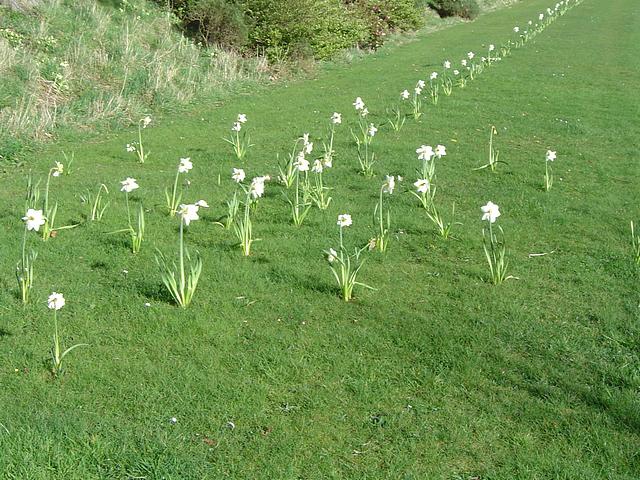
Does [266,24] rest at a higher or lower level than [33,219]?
higher


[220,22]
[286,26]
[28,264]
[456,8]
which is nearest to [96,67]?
[220,22]

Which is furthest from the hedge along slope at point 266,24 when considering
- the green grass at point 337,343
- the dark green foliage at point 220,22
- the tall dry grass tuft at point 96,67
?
the green grass at point 337,343

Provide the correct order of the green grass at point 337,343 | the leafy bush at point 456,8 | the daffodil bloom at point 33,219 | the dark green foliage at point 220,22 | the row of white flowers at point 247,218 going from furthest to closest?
the leafy bush at point 456,8, the dark green foliage at point 220,22, the row of white flowers at point 247,218, the daffodil bloom at point 33,219, the green grass at point 337,343

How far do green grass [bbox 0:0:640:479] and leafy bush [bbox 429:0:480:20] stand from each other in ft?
72.3

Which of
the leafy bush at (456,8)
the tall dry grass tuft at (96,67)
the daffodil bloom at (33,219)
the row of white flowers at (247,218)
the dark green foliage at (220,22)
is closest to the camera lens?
the daffodil bloom at (33,219)

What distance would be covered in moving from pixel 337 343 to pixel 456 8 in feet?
86.9

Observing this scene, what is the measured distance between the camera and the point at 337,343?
12.7ft

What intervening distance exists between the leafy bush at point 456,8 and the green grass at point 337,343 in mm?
22036

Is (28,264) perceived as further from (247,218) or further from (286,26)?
(286,26)

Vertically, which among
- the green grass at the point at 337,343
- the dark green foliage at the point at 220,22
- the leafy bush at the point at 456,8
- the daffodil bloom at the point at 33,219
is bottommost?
the green grass at the point at 337,343

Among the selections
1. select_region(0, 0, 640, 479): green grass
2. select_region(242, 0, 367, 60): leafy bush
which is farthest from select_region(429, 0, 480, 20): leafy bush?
select_region(0, 0, 640, 479): green grass

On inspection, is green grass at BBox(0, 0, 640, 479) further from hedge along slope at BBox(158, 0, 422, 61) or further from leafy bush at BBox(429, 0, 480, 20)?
→ leafy bush at BBox(429, 0, 480, 20)

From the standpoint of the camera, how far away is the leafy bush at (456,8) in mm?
27391

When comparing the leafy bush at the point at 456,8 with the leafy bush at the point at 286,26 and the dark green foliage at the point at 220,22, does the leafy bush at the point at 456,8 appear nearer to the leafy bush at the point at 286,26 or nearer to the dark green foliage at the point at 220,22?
the leafy bush at the point at 286,26
